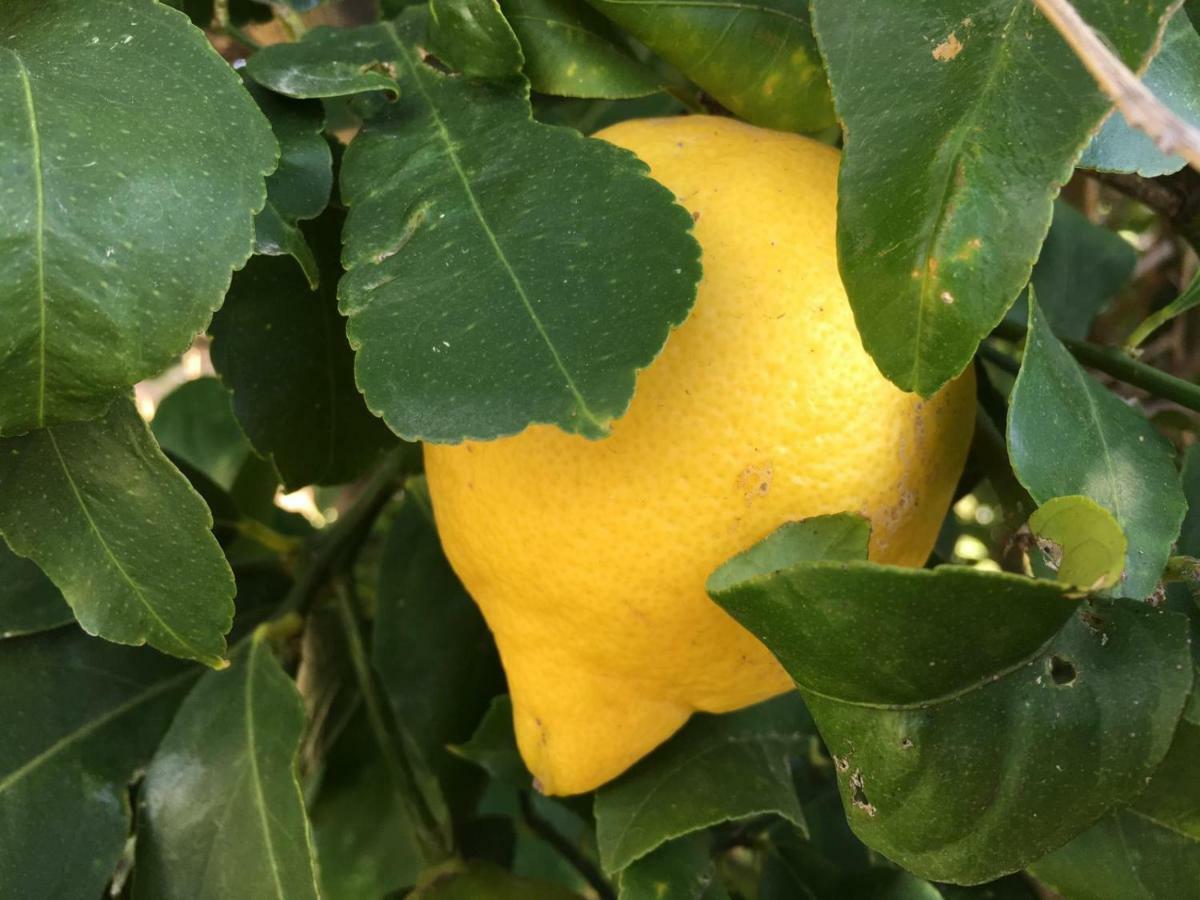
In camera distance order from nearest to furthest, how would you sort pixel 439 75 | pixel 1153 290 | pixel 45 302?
pixel 45 302 < pixel 439 75 < pixel 1153 290

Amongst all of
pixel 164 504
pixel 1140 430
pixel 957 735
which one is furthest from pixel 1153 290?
pixel 164 504

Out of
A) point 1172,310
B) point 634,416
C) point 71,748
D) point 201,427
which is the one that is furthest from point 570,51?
point 201,427

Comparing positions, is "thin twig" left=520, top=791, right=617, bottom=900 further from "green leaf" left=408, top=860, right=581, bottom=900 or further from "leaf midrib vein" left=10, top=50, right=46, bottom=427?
"leaf midrib vein" left=10, top=50, right=46, bottom=427

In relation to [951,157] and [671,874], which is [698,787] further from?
[951,157]

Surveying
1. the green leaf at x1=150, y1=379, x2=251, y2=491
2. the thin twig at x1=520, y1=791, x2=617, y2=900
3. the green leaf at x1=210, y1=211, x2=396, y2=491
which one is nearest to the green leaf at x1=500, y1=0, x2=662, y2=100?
the green leaf at x1=210, y1=211, x2=396, y2=491

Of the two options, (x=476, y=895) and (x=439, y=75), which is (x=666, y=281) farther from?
(x=476, y=895)

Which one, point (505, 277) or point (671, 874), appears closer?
point (505, 277)
